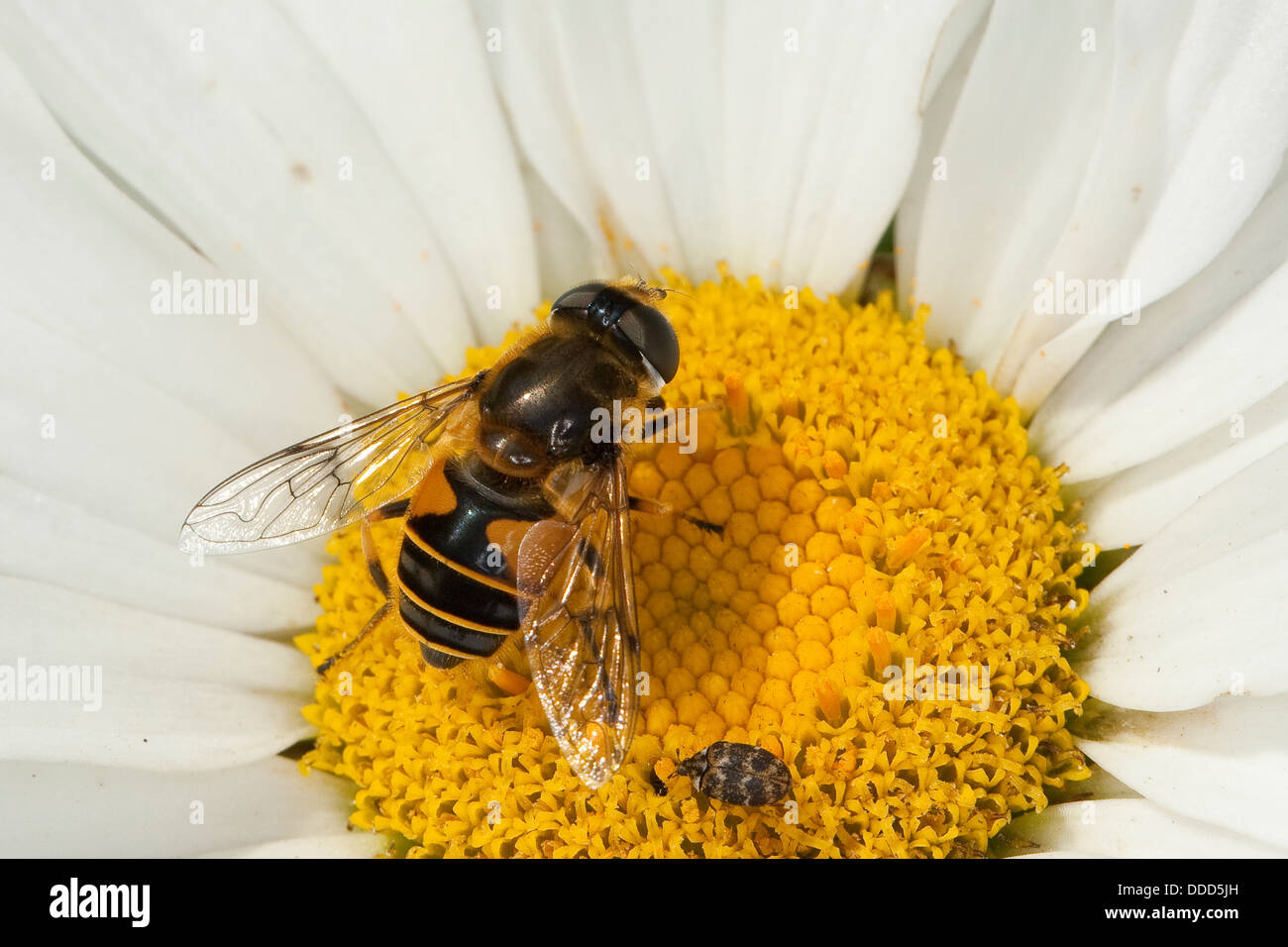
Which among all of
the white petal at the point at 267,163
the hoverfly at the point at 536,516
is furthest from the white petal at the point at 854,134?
the white petal at the point at 267,163

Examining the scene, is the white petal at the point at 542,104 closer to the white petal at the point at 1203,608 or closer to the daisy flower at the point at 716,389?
the daisy flower at the point at 716,389

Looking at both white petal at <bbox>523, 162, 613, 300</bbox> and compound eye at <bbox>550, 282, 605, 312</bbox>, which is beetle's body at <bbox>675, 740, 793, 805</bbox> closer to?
compound eye at <bbox>550, 282, 605, 312</bbox>

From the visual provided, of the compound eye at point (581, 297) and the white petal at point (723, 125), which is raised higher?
the white petal at point (723, 125)

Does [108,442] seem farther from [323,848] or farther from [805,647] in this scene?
[805,647]

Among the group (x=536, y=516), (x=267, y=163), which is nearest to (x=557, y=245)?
(x=267, y=163)

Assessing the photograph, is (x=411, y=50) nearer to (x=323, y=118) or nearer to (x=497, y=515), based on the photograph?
(x=323, y=118)

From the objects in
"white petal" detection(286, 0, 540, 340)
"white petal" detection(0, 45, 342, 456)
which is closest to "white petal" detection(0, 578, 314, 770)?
"white petal" detection(0, 45, 342, 456)
